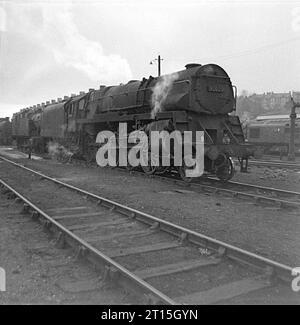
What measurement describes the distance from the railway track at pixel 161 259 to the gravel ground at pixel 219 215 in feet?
1.71

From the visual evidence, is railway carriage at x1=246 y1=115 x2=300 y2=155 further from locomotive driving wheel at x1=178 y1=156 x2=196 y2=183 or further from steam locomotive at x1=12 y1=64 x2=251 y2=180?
locomotive driving wheel at x1=178 y1=156 x2=196 y2=183

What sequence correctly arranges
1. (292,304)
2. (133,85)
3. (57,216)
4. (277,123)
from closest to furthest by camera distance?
(292,304) < (57,216) < (133,85) < (277,123)

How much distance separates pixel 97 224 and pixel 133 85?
28.8 ft

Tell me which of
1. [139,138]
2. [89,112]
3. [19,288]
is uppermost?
[89,112]

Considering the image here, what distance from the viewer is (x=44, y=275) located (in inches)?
170

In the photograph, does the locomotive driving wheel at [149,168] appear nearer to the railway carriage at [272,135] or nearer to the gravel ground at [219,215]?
the gravel ground at [219,215]

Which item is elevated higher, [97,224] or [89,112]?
[89,112]

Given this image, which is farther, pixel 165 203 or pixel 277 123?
pixel 277 123

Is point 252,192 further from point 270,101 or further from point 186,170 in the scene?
point 270,101

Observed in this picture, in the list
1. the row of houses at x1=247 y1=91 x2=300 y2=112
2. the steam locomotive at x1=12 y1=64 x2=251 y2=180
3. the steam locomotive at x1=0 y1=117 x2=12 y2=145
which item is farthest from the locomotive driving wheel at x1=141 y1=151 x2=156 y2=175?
the row of houses at x1=247 y1=91 x2=300 y2=112

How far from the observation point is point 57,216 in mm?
7008
